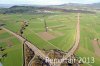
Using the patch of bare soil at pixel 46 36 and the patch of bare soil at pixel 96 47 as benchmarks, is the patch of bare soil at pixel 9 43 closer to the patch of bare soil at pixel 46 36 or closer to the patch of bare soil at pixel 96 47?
the patch of bare soil at pixel 46 36

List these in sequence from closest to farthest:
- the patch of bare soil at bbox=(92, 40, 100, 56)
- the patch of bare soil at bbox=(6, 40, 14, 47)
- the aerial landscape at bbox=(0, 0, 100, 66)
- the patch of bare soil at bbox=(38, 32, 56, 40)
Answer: the aerial landscape at bbox=(0, 0, 100, 66) < the patch of bare soil at bbox=(92, 40, 100, 56) < the patch of bare soil at bbox=(6, 40, 14, 47) < the patch of bare soil at bbox=(38, 32, 56, 40)

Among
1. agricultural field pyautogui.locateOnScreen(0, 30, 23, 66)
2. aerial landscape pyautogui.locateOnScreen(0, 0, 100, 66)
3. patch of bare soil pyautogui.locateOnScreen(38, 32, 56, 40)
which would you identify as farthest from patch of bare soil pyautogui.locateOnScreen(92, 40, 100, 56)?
agricultural field pyautogui.locateOnScreen(0, 30, 23, 66)

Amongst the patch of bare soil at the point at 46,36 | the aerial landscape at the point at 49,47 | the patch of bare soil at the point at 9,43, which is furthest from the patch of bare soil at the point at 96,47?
the patch of bare soil at the point at 9,43

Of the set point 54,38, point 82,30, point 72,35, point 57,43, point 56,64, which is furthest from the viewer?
point 82,30

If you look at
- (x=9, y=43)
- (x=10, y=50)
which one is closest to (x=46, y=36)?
(x=9, y=43)

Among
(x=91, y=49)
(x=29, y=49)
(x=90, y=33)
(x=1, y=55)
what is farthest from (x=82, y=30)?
(x=1, y=55)

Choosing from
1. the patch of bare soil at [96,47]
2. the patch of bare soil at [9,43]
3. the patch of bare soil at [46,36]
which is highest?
the patch of bare soil at [46,36]

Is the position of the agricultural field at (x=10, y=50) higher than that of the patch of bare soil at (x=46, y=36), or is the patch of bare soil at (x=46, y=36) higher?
the patch of bare soil at (x=46, y=36)

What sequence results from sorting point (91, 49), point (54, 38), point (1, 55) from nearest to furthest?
point (1, 55) < point (91, 49) < point (54, 38)

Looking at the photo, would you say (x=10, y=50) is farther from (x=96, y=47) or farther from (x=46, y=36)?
(x=96, y=47)

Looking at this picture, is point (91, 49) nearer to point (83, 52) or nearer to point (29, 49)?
point (83, 52)

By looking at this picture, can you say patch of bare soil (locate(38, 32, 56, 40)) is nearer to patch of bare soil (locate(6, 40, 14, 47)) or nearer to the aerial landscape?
the aerial landscape
